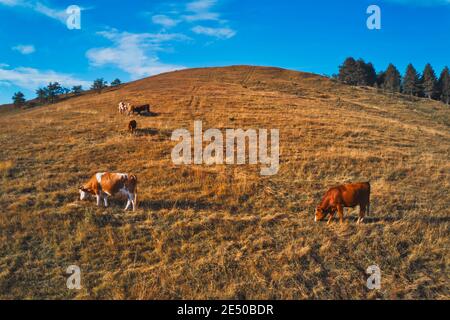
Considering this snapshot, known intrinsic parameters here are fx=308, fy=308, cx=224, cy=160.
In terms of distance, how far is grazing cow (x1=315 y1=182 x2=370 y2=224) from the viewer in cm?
937

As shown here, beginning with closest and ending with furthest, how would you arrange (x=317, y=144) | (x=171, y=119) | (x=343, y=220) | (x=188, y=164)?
(x=343, y=220), (x=188, y=164), (x=317, y=144), (x=171, y=119)

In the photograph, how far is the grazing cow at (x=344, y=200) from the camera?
30.7 feet

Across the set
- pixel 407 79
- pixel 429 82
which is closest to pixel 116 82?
pixel 407 79

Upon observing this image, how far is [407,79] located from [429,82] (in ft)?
14.6

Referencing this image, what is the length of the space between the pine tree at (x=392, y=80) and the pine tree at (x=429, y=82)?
4.84m

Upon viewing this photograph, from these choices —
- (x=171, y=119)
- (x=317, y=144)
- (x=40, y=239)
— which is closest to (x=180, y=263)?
(x=40, y=239)

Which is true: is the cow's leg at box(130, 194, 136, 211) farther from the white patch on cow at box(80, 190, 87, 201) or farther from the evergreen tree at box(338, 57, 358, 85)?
the evergreen tree at box(338, 57, 358, 85)

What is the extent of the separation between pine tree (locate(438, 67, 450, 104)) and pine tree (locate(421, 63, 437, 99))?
1.46m

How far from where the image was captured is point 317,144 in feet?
61.7

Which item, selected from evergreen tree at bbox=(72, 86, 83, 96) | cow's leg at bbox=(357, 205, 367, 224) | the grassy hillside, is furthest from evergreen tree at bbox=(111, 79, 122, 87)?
cow's leg at bbox=(357, 205, 367, 224)

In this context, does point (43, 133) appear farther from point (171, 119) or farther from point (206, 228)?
point (206, 228)

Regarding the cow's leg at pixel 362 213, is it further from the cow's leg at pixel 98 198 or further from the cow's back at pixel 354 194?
the cow's leg at pixel 98 198

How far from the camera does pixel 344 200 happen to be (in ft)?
30.8
